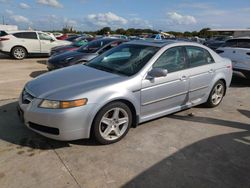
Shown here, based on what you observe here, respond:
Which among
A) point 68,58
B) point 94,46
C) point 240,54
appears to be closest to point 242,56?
point 240,54

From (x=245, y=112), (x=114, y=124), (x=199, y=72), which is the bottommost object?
(x=245, y=112)

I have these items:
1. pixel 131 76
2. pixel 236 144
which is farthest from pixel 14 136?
pixel 236 144

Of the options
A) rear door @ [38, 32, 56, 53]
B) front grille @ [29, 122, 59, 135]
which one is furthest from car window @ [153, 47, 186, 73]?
rear door @ [38, 32, 56, 53]

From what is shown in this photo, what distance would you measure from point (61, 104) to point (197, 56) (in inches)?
116

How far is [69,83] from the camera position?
12.5 ft

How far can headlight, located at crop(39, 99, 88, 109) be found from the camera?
11.1 ft

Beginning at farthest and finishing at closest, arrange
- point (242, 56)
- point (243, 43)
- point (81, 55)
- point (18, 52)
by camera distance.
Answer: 1. point (18, 52)
2. point (81, 55)
3. point (243, 43)
4. point (242, 56)

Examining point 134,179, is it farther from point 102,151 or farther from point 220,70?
point 220,70

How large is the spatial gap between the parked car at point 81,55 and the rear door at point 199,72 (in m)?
4.10

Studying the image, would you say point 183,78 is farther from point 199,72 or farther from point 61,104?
point 61,104

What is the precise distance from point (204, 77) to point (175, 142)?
170 centimetres

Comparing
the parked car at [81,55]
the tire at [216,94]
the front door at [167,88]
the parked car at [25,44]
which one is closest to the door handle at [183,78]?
the front door at [167,88]

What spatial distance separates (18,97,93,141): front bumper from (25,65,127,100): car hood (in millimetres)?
181

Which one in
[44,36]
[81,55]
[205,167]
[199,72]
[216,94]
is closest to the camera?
[205,167]
